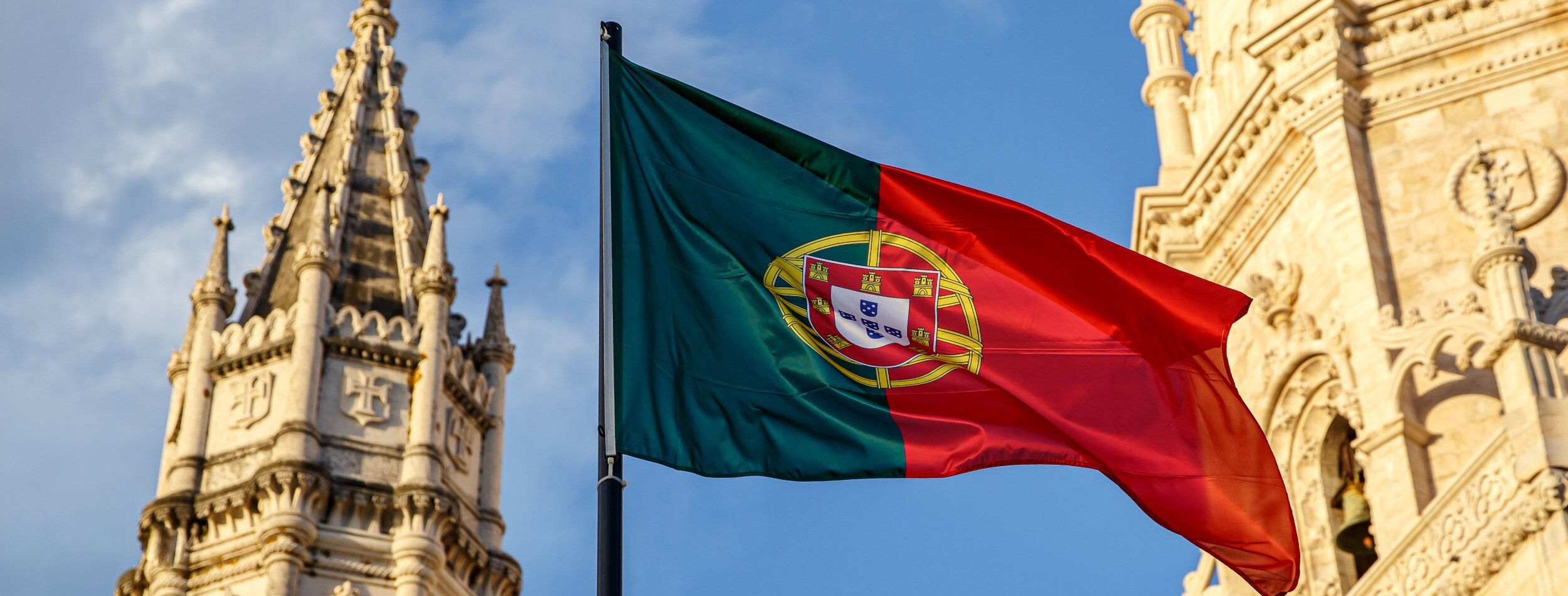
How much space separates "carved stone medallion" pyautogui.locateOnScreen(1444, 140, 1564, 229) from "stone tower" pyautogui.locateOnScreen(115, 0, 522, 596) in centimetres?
1975

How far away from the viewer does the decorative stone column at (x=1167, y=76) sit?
98.1 feet

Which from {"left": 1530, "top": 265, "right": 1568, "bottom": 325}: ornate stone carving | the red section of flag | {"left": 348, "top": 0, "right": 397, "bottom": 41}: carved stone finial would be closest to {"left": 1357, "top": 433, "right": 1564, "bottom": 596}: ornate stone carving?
{"left": 1530, "top": 265, "right": 1568, "bottom": 325}: ornate stone carving

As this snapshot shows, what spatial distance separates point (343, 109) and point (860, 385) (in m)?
34.8

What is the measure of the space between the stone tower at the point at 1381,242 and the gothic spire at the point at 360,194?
741 inches

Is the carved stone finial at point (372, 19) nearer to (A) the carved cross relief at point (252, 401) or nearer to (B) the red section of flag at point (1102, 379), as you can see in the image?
(A) the carved cross relief at point (252, 401)

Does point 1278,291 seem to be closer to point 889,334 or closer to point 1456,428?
point 1456,428

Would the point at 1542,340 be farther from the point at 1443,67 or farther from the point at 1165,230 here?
the point at 1165,230

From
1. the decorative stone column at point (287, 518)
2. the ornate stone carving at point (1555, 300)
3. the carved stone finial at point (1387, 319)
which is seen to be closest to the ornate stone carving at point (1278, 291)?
the carved stone finial at point (1387, 319)

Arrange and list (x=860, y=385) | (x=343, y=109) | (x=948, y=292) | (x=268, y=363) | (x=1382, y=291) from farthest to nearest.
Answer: (x=343, y=109) → (x=268, y=363) → (x=1382, y=291) → (x=948, y=292) → (x=860, y=385)

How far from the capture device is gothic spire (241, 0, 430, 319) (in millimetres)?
43219

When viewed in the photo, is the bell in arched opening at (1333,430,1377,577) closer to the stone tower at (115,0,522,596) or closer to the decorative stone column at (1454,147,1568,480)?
the decorative stone column at (1454,147,1568,480)

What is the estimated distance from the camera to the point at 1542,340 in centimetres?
1969

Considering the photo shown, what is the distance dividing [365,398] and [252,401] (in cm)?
203

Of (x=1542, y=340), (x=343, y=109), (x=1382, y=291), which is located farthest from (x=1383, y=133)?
(x=343, y=109)
